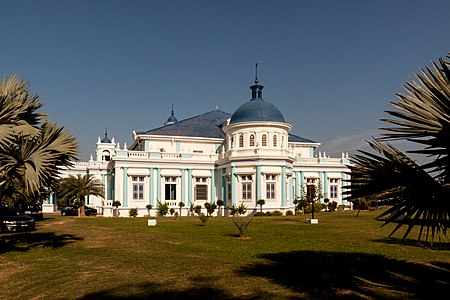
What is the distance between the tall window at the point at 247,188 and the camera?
38.7 m

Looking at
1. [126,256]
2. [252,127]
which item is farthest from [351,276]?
[252,127]

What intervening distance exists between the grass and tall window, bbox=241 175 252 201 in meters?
21.0

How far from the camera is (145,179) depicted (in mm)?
41281

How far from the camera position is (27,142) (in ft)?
43.1

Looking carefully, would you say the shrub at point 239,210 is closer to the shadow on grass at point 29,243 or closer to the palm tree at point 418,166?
the shadow on grass at point 29,243

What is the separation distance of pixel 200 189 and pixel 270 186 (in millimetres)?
8174

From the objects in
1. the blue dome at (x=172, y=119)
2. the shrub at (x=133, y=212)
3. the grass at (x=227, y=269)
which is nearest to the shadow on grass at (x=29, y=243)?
the grass at (x=227, y=269)

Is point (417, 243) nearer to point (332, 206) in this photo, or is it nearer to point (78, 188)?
point (332, 206)

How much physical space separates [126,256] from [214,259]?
9.74 ft

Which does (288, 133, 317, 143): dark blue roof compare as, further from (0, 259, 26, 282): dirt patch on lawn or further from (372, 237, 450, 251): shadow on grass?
(0, 259, 26, 282): dirt patch on lawn

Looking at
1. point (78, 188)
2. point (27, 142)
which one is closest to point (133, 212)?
point (78, 188)

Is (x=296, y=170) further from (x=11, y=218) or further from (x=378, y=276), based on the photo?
(x=378, y=276)

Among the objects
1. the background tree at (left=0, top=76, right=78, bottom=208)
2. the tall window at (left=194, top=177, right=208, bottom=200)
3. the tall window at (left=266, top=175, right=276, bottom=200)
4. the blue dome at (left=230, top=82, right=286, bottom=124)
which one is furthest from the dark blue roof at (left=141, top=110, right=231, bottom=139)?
the background tree at (left=0, top=76, right=78, bottom=208)

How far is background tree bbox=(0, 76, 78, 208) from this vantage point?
40.5 feet
